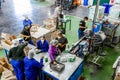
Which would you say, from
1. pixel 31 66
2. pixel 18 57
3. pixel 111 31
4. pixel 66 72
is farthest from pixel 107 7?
pixel 31 66

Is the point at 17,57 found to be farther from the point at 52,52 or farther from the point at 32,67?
the point at 52,52

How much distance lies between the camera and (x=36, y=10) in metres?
11.7

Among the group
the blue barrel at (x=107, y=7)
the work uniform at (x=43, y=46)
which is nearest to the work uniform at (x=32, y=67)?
the work uniform at (x=43, y=46)

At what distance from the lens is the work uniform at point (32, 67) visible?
3.84 metres

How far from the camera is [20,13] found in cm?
1088

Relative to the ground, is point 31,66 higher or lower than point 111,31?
lower

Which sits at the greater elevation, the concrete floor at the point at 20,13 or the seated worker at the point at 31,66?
the concrete floor at the point at 20,13

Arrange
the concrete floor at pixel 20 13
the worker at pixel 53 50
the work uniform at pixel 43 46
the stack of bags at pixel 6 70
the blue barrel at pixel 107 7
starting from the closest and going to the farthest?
the worker at pixel 53 50, the stack of bags at pixel 6 70, the work uniform at pixel 43 46, the concrete floor at pixel 20 13, the blue barrel at pixel 107 7

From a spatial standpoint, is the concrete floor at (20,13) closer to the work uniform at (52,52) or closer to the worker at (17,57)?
the worker at (17,57)

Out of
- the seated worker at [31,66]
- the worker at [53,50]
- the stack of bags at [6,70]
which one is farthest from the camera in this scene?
the stack of bags at [6,70]

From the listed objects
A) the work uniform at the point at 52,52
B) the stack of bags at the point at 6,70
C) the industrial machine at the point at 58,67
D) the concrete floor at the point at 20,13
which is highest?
the concrete floor at the point at 20,13

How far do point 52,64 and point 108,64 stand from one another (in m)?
2.76

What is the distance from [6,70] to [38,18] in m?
5.73

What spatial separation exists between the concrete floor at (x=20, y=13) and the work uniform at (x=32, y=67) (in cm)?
441
